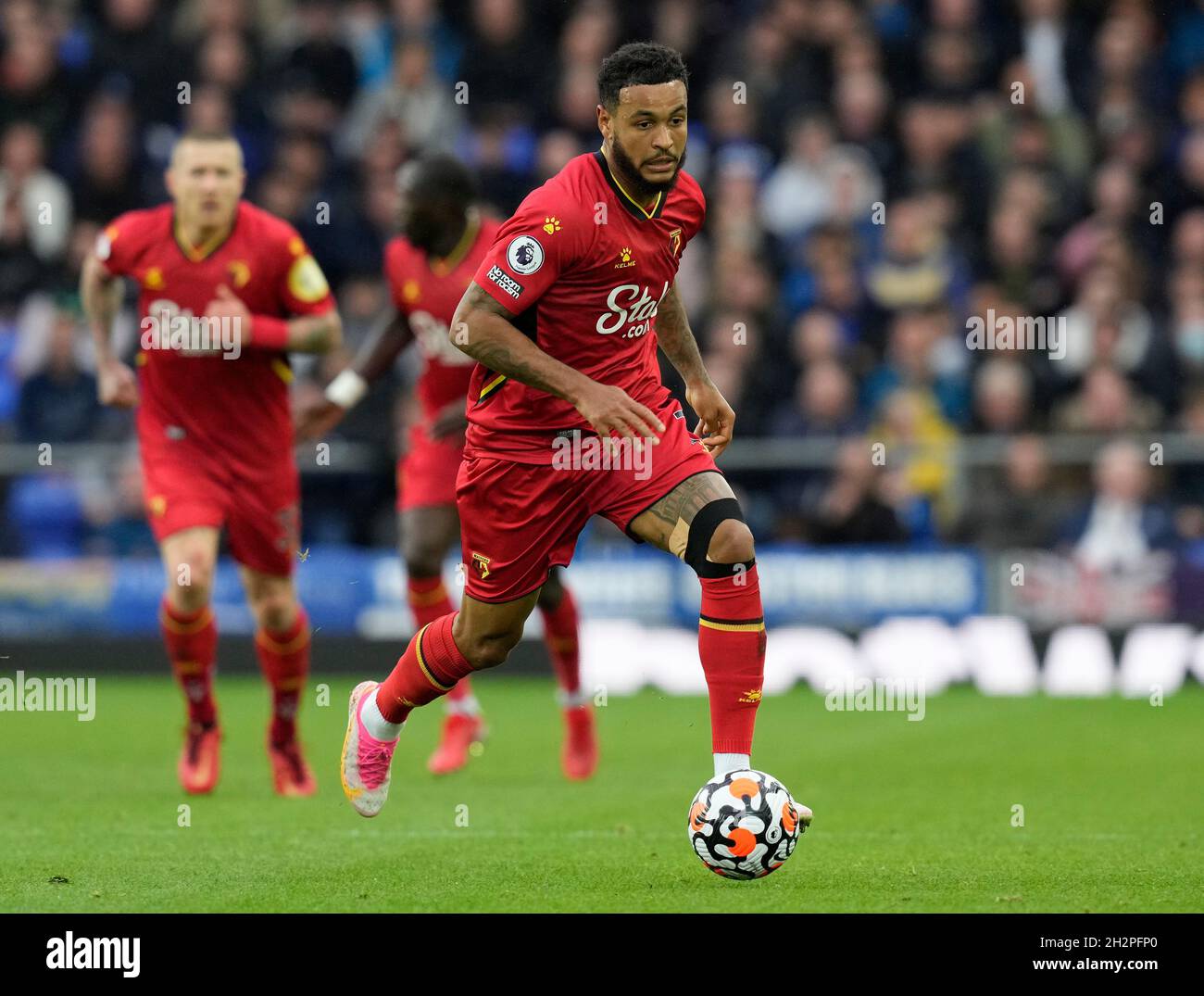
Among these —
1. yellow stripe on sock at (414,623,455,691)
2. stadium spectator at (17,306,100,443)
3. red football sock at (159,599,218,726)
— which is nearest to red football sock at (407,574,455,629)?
red football sock at (159,599,218,726)

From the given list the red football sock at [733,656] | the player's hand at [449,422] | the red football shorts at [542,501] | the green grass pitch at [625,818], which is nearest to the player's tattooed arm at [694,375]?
the red football shorts at [542,501]

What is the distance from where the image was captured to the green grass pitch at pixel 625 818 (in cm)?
645

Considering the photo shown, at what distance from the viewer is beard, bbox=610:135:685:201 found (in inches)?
262

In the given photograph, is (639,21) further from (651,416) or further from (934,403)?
(651,416)

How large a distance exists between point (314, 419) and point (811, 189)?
8.53 m

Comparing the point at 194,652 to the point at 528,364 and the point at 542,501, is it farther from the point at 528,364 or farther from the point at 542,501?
the point at 528,364

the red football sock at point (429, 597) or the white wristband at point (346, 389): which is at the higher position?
Answer: the white wristband at point (346, 389)

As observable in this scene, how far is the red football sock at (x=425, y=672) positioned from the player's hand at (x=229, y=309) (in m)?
2.36

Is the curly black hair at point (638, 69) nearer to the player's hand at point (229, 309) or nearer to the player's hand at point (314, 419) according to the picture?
the player's hand at point (229, 309)

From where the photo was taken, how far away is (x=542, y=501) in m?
6.94

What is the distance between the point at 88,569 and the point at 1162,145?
9.27 meters

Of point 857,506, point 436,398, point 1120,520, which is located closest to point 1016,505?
point 1120,520

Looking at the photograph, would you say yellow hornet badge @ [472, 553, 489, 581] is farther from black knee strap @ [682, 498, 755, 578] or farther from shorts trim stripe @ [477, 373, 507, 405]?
black knee strap @ [682, 498, 755, 578]

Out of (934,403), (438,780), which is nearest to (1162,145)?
(934,403)
